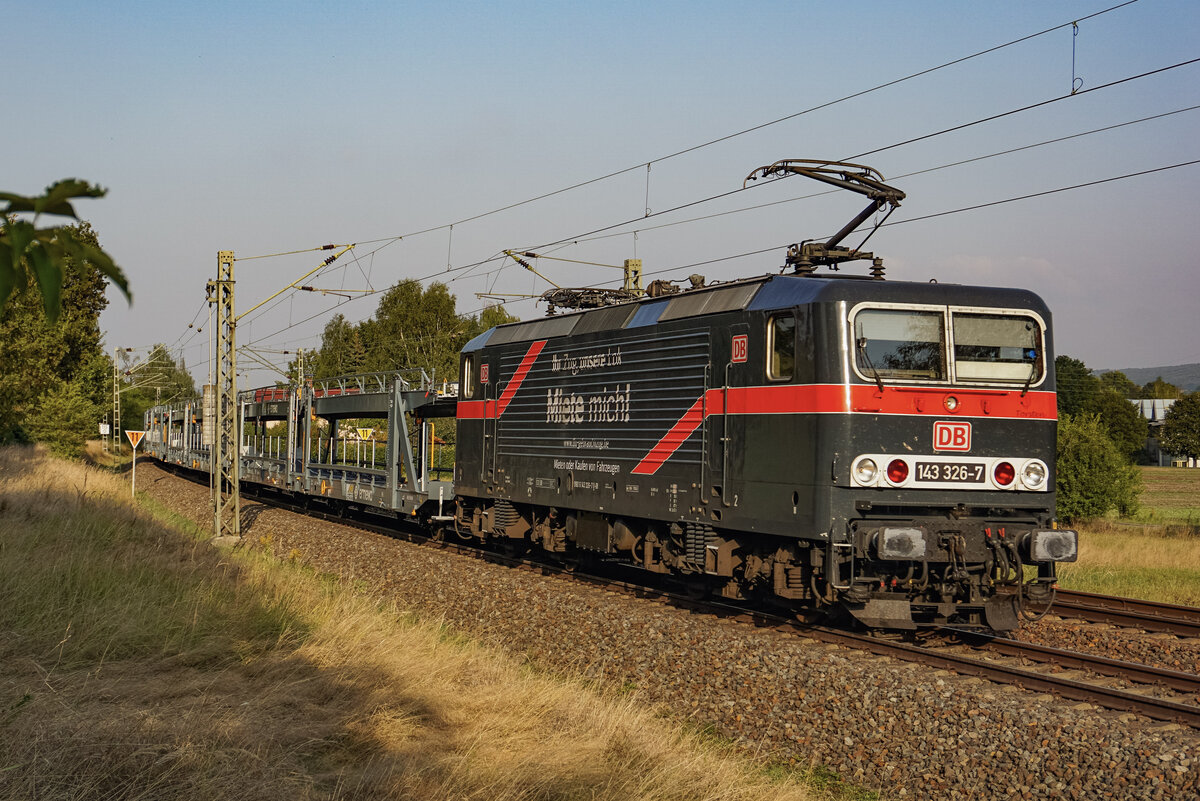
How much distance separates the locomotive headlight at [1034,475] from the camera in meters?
11.0

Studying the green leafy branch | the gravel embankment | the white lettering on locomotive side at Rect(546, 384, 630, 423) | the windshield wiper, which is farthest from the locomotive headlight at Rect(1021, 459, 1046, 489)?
the green leafy branch

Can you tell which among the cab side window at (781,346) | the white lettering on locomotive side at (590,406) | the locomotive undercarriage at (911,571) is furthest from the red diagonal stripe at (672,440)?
the locomotive undercarriage at (911,571)

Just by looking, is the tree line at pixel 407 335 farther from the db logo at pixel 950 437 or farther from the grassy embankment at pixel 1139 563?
the db logo at pixel 950 437

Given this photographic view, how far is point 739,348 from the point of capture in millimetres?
12047

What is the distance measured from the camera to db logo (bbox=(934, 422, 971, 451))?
35.4 ft

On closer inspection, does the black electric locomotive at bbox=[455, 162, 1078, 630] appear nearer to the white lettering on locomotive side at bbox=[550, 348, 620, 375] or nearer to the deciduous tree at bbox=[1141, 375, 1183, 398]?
the white lettering on locomotive side at bbox=[550, 348, 620, 375]

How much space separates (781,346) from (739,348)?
68 cm

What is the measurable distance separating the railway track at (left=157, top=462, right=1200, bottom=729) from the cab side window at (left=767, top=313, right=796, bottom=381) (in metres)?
2.90

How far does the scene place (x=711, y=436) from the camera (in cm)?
1255

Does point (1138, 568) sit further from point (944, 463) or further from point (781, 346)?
point (781, 346)

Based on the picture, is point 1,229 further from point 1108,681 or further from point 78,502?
point 78,502

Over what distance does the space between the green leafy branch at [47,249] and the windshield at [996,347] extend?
10436mm

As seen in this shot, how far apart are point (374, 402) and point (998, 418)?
16.7 metres

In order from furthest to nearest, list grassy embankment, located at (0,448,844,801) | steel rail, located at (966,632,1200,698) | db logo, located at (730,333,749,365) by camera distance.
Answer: db logo, located at (730,333,749,365)
steel rail, located at (966,632,1200,698)
grassy embankment, located at (0,448,844,801)
